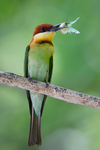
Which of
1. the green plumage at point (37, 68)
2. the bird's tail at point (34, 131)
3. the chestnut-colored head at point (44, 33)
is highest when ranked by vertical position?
the chestnut-colored head at point (44, 33)

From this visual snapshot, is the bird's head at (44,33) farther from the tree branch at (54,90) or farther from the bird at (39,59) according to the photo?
the tree branch at (54,90)

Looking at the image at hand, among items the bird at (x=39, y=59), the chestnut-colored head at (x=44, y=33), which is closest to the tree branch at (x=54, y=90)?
the bird at (x=39, y=59)

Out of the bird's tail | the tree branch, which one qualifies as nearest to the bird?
the bird's tail

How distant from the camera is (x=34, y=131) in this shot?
9.36 ft

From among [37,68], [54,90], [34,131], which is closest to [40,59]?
[37,68]

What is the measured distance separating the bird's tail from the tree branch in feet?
2.12

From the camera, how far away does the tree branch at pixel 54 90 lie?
86.0 inches

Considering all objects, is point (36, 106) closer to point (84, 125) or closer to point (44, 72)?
point (44, 72)

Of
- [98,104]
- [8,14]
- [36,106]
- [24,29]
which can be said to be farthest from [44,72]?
[8,14]

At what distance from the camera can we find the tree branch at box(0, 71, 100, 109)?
2184 millimetres

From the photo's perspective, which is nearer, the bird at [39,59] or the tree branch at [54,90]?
the tree branch at [54,90]

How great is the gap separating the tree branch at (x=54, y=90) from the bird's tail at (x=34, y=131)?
64 centimetres

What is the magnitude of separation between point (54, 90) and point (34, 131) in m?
0.80

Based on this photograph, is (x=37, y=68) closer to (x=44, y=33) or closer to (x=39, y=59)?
(x=39, y=59)
